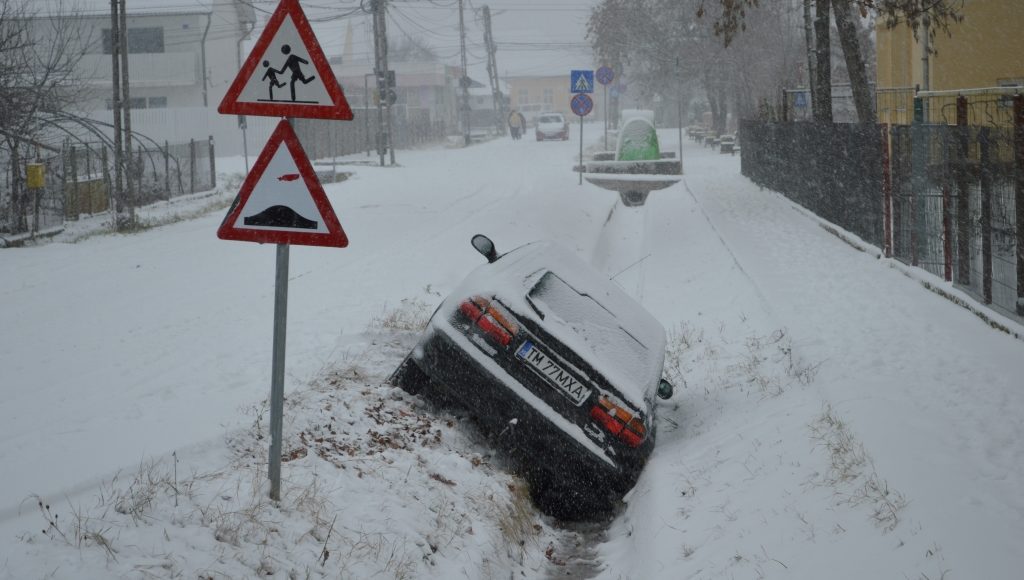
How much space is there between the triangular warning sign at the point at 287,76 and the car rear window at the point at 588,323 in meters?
2.19

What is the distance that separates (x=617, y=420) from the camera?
6254 millimetres

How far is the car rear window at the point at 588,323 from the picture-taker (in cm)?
658

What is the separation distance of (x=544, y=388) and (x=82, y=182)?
753 inches

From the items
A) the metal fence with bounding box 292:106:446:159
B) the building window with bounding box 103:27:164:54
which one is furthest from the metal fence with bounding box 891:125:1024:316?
the building window with bounding box 103:27:164:54

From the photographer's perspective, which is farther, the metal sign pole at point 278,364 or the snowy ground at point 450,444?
the metal sign pole at point 278,364

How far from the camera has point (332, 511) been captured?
203 inches

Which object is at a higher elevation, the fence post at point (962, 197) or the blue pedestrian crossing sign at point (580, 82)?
the blue pedestrian crossing sign at point (580, 82)

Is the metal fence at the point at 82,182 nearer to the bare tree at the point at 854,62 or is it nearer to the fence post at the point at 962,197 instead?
the bare tree at the point at 854,62

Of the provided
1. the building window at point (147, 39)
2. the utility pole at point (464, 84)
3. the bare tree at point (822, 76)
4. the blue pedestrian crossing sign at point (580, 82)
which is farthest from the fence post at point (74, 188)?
the utility pole at point (464, 84)

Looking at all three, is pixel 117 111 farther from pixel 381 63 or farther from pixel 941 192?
pixel 381 63

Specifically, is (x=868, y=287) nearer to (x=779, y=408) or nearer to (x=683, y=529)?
(x=779, y=408)

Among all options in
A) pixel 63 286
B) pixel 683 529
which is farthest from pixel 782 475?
pixel 63 286

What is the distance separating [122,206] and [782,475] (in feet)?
56.6

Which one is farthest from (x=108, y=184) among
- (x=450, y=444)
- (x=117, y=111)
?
(x=450, y=444)
